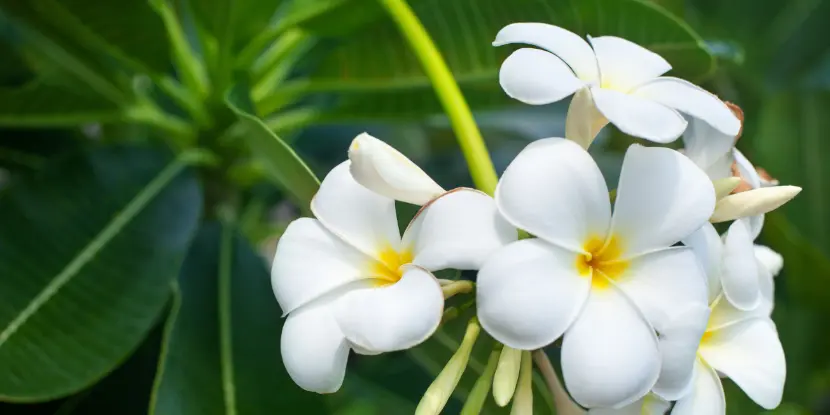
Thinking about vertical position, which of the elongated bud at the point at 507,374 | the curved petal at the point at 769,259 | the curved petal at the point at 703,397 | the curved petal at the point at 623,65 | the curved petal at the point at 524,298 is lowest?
the curved petal at the point at 769,259

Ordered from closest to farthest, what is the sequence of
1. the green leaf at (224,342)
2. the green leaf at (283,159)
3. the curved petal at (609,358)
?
1. the curved petal at (609,358)
2. the green leaf at (283,159)
3. the green leaf at (224,342)

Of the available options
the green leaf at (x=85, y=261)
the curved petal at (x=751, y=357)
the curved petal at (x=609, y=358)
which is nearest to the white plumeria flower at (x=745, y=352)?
the curved petal at (x=751, y=357)

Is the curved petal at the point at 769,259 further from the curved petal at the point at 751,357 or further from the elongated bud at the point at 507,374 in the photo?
the elongated bud at the point at 507,374

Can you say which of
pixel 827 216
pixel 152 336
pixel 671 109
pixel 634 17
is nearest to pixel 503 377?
pixel 671 109

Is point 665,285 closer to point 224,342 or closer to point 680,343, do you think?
point 680,343

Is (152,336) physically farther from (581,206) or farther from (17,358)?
(581,206)

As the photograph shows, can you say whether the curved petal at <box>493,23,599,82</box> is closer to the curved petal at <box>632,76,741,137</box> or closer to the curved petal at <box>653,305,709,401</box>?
the curved petal at <box>632,76,741,137</box>
